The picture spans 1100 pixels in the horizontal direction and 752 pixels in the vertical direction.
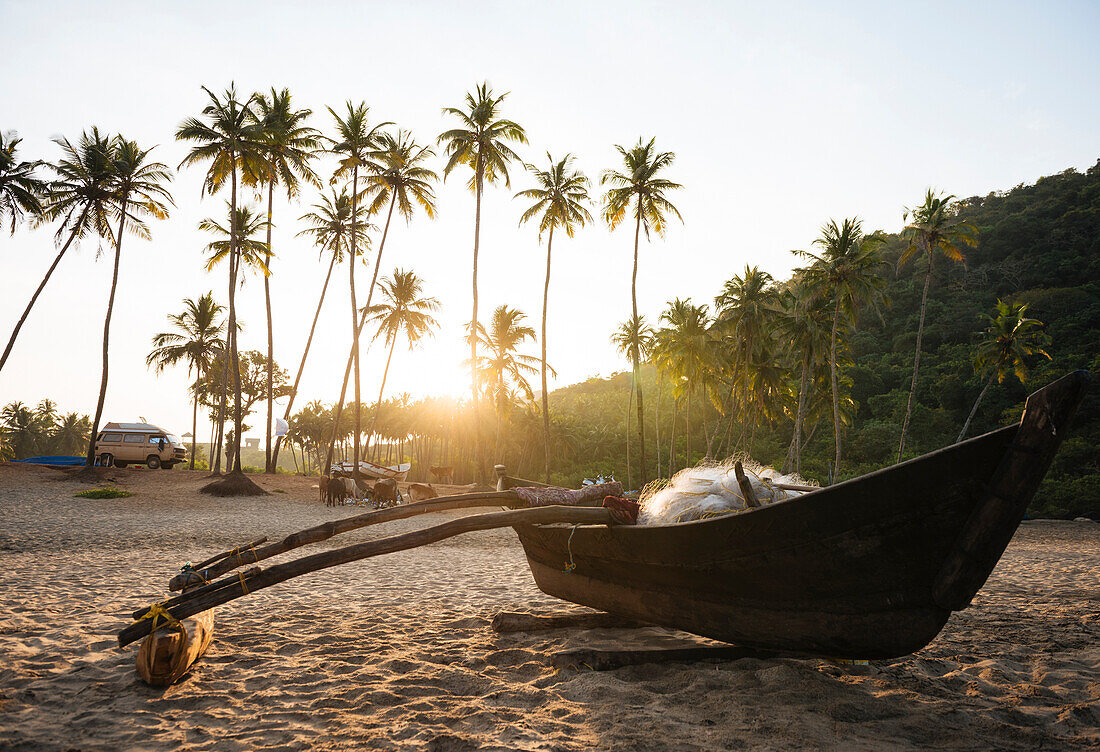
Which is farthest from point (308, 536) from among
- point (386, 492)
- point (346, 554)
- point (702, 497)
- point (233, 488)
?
point (233, 488)

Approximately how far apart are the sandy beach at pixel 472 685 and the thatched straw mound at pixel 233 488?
1440cm

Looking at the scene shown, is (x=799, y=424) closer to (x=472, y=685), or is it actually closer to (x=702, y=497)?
(x=702, y=497)

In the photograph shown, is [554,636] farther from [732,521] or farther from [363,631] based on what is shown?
[732,521]

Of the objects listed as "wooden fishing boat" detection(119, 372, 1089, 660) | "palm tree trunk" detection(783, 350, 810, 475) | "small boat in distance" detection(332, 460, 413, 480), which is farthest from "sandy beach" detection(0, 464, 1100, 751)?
"palm tree trunk" detection(783, 350, 810, 475)

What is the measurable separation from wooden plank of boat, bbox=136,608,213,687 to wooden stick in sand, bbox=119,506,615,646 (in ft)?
0.60

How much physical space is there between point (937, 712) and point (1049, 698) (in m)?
0.88

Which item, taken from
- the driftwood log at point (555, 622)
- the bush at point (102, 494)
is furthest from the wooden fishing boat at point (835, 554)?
the bush at point (102, 494)

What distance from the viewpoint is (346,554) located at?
158 inches

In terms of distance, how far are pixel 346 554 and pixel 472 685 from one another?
136 centimetres

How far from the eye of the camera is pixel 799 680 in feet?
12.0

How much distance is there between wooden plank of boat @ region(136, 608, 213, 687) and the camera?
135 inches

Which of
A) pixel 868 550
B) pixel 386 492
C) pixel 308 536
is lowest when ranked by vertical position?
pixel 386 492

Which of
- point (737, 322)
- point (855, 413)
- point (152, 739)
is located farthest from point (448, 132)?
point (855, 413)

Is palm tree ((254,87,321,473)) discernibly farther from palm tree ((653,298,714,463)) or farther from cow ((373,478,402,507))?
palm tree ((653,298,714,463))
